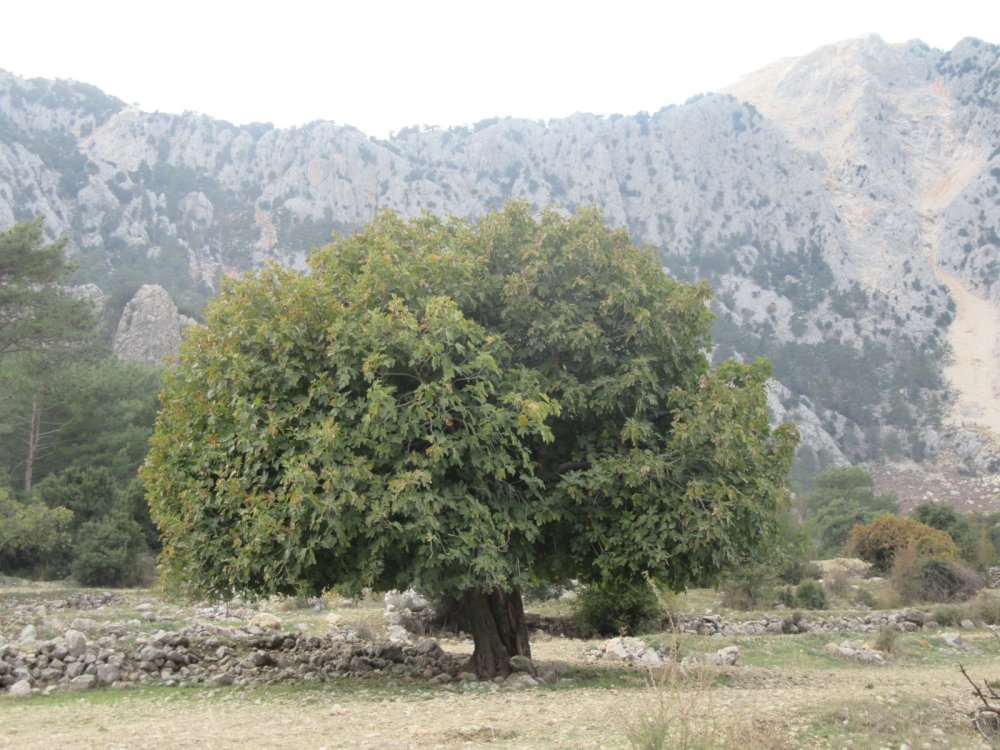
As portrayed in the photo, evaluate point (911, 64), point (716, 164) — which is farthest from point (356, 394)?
point (911, 64)

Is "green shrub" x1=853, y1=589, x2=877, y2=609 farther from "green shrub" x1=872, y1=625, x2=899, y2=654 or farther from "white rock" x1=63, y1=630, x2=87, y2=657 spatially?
"white rock" x1=63, y1=630, x2=87, y2=657

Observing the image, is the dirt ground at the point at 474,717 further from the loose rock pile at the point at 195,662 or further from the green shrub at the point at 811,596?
the green shrub at the point at 811,596

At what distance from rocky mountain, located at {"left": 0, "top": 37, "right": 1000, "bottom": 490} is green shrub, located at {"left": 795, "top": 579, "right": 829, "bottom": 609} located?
56603 mm

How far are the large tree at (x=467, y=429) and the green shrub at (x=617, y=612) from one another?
1061 cm

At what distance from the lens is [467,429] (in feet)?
38.0

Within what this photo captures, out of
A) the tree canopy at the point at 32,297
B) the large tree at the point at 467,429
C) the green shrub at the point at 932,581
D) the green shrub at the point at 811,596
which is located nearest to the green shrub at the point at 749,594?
the green shrub at the point at 811,596

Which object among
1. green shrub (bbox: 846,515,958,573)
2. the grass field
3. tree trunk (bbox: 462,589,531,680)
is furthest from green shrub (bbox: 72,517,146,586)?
green shrub (bbox: 846,515,958,573)

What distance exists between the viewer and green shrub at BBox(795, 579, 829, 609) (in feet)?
111

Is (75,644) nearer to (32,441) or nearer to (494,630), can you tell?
(494,630)

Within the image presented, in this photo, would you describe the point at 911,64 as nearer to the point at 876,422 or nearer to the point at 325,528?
the point at 876,422

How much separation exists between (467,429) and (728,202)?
119978mm

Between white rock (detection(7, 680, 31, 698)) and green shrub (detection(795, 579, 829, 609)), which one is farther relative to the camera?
green shrub (detection(795, 579, 829, 609))

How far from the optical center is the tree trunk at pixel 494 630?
1348 cm

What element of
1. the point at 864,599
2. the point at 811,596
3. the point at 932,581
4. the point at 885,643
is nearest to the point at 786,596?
the point at 811,596
